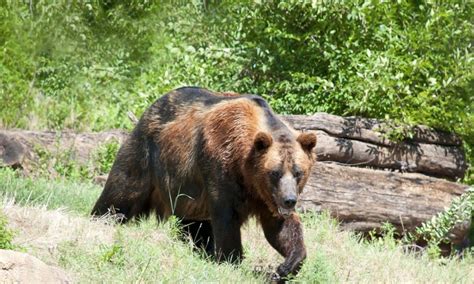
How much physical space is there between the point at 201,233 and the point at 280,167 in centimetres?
158

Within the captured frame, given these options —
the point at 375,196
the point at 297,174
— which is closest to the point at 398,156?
the point at 375,196

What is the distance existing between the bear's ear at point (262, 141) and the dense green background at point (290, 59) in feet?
12.5

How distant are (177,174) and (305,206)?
2162mm

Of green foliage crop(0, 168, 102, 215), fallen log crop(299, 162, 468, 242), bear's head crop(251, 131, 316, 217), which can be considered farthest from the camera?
fallen log crop(299, 162, 468, 242)

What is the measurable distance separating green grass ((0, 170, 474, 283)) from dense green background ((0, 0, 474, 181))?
207 centimetres

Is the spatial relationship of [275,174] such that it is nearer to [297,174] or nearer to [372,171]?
[297,174]

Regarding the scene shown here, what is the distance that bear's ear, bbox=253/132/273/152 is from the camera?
7.97 m

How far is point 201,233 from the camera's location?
30.3 feet

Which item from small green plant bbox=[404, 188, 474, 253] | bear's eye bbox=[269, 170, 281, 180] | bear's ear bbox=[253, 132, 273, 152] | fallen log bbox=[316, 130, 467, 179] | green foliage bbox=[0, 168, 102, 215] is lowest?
small green plant bbox=[404, 188, 474, 253]

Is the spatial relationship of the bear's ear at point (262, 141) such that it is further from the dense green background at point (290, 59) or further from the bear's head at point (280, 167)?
the dense green background at point (290, 59)

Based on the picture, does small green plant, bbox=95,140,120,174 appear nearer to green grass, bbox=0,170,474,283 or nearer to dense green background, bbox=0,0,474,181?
dense green background, bbox=0,0,474,181

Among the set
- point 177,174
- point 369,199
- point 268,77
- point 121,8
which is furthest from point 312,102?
point 121,8

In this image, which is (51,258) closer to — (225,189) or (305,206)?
(225,189)

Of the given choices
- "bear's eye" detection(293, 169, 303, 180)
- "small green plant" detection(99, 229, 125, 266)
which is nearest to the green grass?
"small green plant" detection(99, 229, 125, 266)
